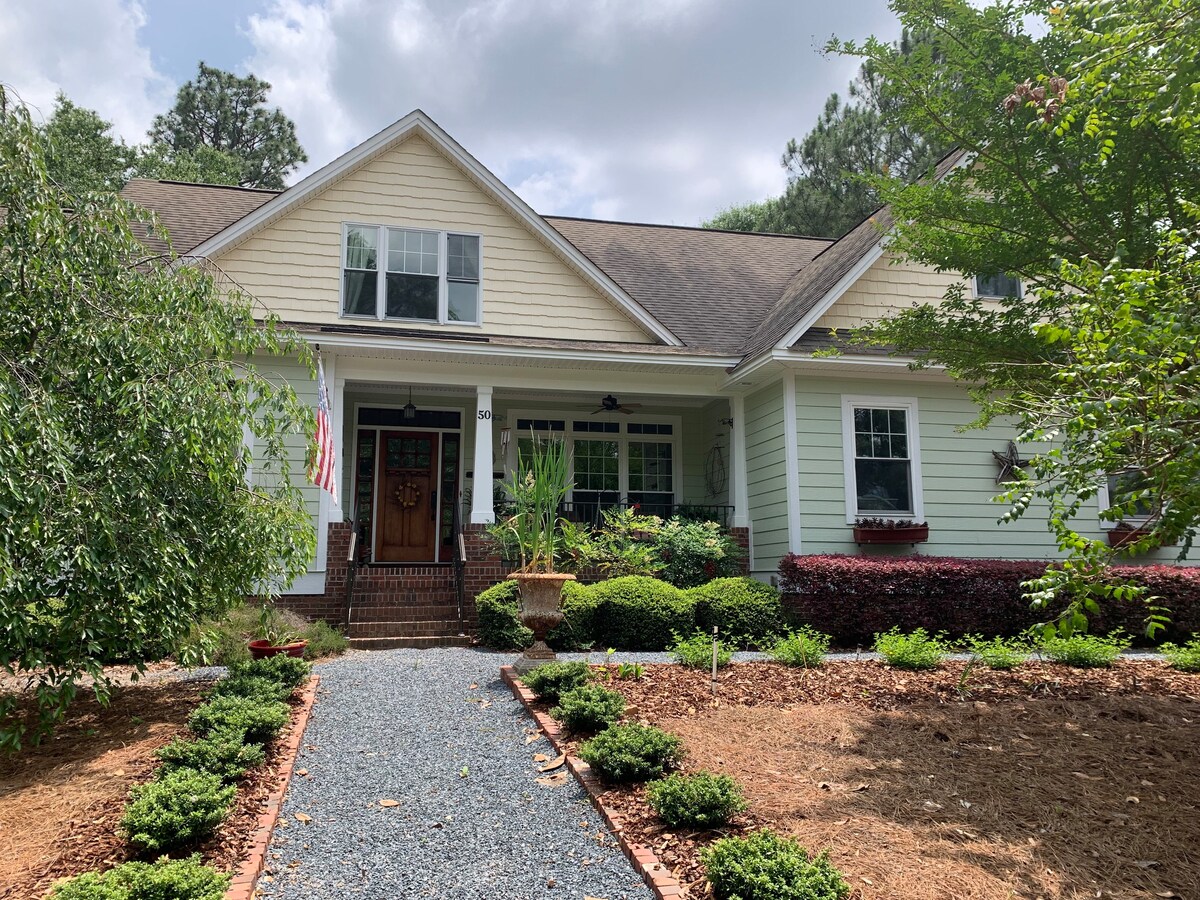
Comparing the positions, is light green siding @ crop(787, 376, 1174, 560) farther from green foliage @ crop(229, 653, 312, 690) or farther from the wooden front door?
green foliage @ crop(229, 653, 312, 690)

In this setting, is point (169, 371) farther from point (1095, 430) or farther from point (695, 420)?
point (695, 420)

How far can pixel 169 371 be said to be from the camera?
18.0ft

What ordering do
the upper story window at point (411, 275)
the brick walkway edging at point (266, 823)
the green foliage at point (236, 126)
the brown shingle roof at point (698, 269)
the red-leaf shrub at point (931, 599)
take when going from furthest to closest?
the green foliage at point (236, 126) → the brown shingle roof at point (698, 269) → the upper story window at point (411, 275) → the red-leaf shrub at point (931, 599) → the brick walkway edging at point (266, 823)

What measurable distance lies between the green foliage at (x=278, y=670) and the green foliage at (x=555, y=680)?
1.97 meters

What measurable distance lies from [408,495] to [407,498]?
51mm

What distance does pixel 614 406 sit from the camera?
505 inches

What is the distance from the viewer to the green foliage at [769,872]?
10.4 feet

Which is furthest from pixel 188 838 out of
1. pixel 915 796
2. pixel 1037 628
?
pixel 1037 628

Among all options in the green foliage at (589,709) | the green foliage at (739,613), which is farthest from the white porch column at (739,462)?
the green foliage at (589,709)

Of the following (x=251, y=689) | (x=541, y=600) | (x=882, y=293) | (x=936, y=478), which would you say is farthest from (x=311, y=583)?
(x=882, y=293)

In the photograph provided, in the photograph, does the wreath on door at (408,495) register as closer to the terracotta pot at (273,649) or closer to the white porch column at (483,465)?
the white porch column at (483,465)

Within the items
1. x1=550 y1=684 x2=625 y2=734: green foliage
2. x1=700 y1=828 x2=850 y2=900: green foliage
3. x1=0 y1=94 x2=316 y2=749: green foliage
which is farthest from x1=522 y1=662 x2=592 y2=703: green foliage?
x1=700 y1=828 x2=850 y2=900: green foliage

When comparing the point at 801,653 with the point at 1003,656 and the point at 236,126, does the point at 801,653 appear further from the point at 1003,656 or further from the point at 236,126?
the point at 236,126

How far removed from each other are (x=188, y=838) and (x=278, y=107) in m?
37.3
